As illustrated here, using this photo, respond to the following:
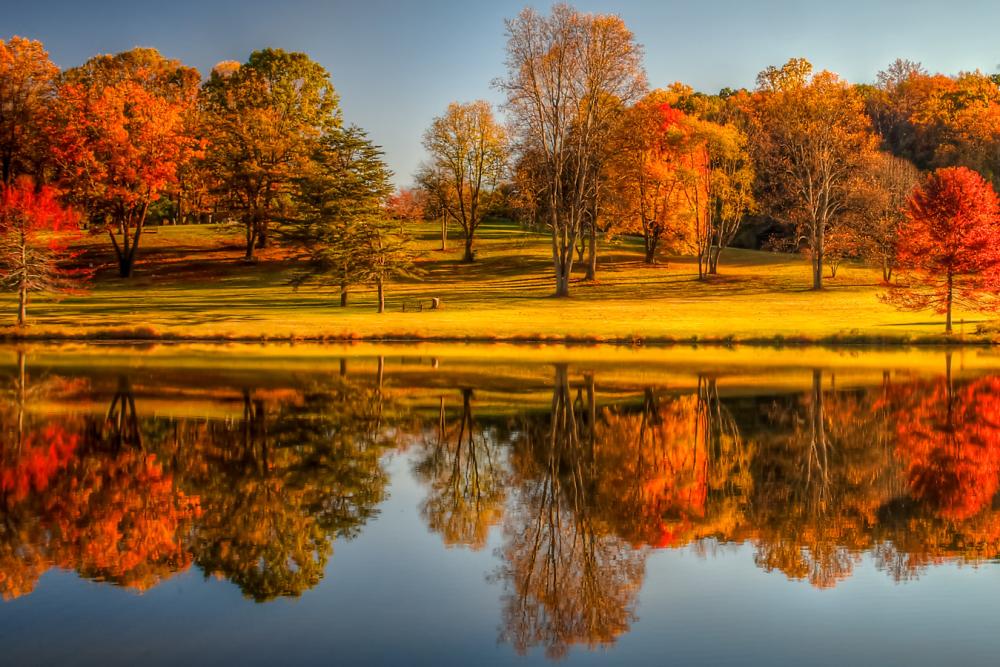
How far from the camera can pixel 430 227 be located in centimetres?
9994

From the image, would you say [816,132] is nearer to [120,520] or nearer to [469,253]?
[469,253]

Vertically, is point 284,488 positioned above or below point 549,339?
above

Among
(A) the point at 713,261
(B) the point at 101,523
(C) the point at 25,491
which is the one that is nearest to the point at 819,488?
(B) the point at 101,523

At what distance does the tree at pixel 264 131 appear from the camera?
71.6 m

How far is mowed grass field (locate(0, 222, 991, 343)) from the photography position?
146ft

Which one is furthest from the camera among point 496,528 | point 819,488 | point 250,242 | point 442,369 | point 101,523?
point 250,242

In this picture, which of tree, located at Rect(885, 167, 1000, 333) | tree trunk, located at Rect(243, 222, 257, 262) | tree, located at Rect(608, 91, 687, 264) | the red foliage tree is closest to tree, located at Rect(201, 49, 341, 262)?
tree trunk, located at Rect(243, 222, 257, 262)

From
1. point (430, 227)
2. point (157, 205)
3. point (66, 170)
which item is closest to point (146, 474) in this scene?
point (66, 170)

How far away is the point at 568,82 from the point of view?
59219 mm

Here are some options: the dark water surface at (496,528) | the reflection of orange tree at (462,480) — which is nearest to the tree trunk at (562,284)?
the dark water surface at (496,528)

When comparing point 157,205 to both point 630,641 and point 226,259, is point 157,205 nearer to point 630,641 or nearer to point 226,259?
point 226,259

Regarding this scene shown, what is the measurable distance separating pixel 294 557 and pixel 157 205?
8291 centimetres

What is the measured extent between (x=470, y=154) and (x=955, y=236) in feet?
136

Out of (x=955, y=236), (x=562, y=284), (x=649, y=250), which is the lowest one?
(x=562, y=284)
